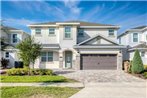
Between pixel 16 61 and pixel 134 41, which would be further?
pixel 134 41

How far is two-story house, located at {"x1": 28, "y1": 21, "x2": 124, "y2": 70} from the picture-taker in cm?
2430

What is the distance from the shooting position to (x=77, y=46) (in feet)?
79.6

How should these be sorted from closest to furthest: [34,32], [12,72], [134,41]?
[12,72] → [34,32] → [134,41]

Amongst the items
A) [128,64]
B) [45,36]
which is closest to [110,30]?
[128,64]

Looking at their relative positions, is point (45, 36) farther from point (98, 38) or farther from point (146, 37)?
point (146, 37)

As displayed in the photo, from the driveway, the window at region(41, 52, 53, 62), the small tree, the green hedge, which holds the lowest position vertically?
the driveway

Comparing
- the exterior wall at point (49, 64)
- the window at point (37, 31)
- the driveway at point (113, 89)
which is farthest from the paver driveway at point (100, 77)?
the window at point (37, 31)

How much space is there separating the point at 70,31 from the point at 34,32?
5.48m

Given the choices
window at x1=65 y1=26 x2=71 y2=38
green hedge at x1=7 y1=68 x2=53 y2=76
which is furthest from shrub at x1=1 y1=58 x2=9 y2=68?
window at x1=65 y1=26 x2=71 y2=38

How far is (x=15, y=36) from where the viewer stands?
2973cm

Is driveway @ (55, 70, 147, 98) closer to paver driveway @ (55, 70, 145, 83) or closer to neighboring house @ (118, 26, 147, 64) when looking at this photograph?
paver driveway @ (55, 70, 145, 83)

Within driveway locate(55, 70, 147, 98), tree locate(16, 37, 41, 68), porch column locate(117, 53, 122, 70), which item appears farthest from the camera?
porch column locate(117, 53, 122, 70)

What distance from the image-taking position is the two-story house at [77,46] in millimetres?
24297

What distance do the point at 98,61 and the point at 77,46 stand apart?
341 cm
